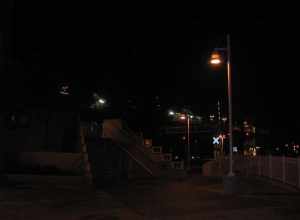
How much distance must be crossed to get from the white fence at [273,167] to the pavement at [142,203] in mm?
A: 854

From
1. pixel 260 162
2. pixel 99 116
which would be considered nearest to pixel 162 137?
pixel 99 116

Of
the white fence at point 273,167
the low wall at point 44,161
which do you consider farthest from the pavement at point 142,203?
the low wall at point 44,161

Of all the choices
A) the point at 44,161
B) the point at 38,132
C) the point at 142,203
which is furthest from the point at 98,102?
the point at 142,203

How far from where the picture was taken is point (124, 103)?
2293 inches

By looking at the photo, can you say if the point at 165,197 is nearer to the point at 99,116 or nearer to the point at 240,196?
the point at 240,196

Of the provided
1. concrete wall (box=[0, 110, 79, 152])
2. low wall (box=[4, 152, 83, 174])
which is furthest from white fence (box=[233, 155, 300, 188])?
concrete wall (box=[0, 110, 79, 152])

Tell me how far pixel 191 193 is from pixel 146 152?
14.1 meters

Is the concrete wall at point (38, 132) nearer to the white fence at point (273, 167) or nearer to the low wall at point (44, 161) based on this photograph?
the low wall at point (44, 161)

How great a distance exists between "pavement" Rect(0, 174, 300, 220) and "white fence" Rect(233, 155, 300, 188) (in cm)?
85

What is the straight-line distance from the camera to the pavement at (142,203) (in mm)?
13102

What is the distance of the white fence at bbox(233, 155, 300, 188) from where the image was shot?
69.8ft

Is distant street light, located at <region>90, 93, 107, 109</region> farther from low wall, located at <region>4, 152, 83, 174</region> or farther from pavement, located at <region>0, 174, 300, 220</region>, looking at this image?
pavement, located at <region>0, 174, 300, 220</region>

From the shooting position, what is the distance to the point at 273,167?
2558cm

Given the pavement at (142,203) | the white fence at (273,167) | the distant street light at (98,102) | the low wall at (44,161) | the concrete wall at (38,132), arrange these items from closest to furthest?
the pavement at (142,203)
the white fence at (273,167)
the low wall at (44,161)
the concrete wall at (38,132)
the distant street light at (98,102)
